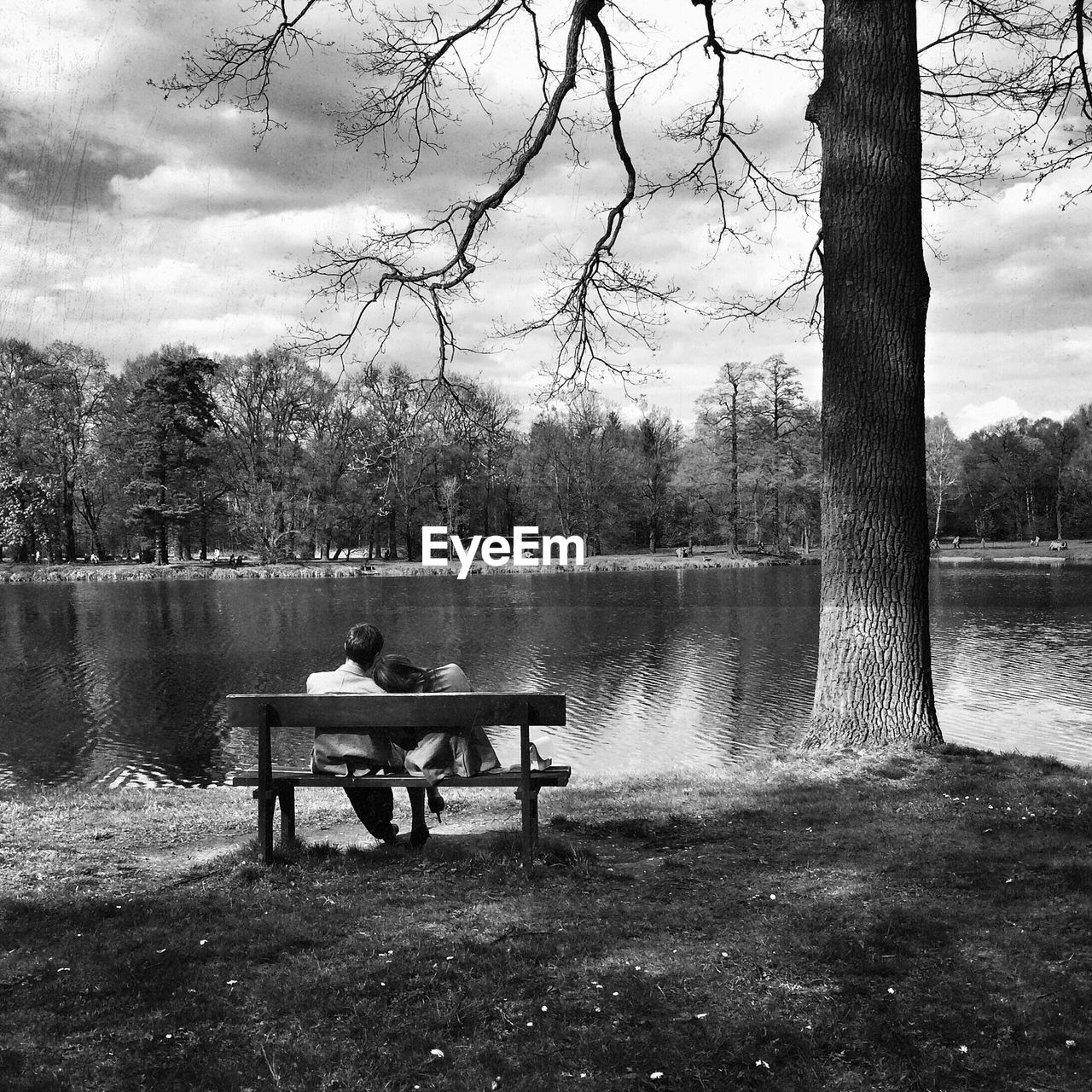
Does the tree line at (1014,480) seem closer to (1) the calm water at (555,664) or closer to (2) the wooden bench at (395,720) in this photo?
(1) the calm water at (555,664)

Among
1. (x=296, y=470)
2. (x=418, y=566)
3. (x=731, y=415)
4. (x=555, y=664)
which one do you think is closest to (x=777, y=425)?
(x=731, y=415)

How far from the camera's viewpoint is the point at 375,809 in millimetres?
5801

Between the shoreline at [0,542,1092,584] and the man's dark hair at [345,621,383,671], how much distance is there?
47542 millimetres

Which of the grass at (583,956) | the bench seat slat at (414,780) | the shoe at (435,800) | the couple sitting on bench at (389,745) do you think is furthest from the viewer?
the shoe at (435,800)

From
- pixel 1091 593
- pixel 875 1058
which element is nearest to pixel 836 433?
pixel 875 1058

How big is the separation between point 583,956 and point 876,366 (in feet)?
18.4

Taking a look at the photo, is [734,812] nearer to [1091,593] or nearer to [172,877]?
[172,877]

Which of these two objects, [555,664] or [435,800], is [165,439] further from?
[435,800]

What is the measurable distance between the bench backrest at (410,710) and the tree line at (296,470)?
38.8 metres

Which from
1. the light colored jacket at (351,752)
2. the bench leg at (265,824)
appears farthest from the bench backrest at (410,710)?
the bench leg at (265,824)

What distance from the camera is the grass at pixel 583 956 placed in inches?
124

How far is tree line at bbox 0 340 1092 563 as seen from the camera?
179 feet

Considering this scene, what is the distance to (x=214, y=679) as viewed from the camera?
20672 millimetres

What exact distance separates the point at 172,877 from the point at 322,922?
4.44ft
